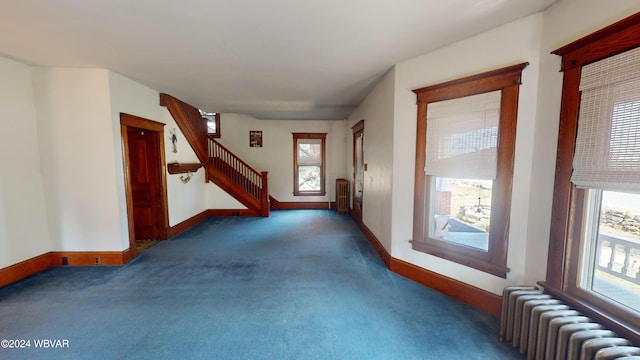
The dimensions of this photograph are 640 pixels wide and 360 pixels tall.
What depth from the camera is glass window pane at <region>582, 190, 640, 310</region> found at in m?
1.52

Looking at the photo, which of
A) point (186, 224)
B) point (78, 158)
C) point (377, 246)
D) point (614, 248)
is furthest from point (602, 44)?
point (186, 224)

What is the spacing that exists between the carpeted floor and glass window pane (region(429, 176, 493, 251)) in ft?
2.26

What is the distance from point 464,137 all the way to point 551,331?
1707mm

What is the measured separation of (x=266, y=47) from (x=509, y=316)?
335cm

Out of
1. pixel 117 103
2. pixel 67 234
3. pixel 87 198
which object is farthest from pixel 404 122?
pixel 67 234

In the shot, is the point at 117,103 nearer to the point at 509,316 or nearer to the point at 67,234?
the point at 67,234

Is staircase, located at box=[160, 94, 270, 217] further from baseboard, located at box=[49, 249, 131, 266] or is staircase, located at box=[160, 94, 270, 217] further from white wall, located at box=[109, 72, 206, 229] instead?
baseboard, located at box=[49, 249, 131, 266]

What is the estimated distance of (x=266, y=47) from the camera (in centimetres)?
259

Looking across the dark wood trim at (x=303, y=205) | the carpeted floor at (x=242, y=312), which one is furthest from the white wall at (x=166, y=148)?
the dark wood trim at (x=303, y=205)

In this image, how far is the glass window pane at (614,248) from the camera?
4.97 ft

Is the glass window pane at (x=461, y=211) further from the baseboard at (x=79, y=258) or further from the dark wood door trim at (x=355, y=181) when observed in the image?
the baseboard at (x=79, y=258)

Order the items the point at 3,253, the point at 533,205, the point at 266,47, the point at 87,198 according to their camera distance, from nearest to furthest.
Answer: the point at 533,205 → the point at 266,47 → the point at 3,253 → the point at 87,198

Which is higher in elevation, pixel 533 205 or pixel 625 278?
pixel 533 205

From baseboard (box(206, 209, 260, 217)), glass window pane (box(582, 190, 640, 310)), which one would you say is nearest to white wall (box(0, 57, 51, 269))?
baseboard (box(206, 209, 260, 217))
